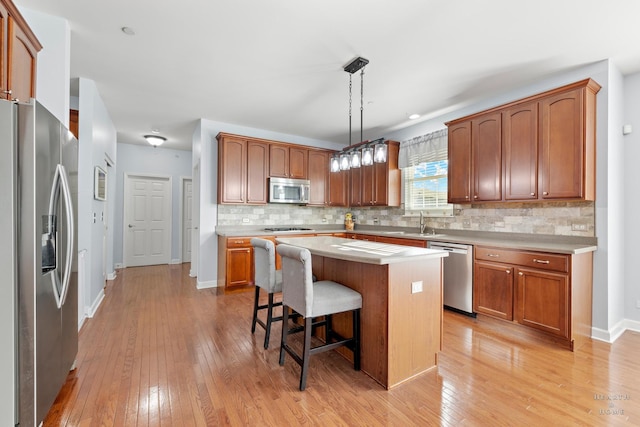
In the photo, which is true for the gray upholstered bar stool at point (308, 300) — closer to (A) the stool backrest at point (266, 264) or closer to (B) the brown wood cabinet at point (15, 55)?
(A) the stool backrest at point (266, 264)

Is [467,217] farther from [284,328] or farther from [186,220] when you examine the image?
[186,220]

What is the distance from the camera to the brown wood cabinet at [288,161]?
16.4 ft

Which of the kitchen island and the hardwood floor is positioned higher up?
the kitchen island

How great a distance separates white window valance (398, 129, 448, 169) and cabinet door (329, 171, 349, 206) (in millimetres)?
1225

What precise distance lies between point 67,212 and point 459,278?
366 cm

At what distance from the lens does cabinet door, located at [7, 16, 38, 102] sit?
173 cm

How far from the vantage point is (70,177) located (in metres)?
1.93

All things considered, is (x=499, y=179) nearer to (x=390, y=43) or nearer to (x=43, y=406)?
(x=390, y=43)

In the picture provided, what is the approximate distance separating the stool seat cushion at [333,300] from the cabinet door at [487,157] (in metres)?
2.27

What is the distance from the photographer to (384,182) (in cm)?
502

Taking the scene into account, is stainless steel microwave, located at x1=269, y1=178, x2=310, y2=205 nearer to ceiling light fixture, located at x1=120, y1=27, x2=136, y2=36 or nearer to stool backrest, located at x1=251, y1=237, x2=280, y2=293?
stool backrest, located at x1=251, y1=237, x2=280, y2=293

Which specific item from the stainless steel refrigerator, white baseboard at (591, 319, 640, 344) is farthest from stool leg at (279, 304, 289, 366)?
white baseboard at (591, 319, 640, 344)

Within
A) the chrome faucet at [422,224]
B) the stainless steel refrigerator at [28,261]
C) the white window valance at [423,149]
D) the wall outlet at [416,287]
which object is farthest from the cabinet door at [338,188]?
the stainless steel refrigerator at [28,261]

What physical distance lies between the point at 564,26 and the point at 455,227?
2513 millimetres
